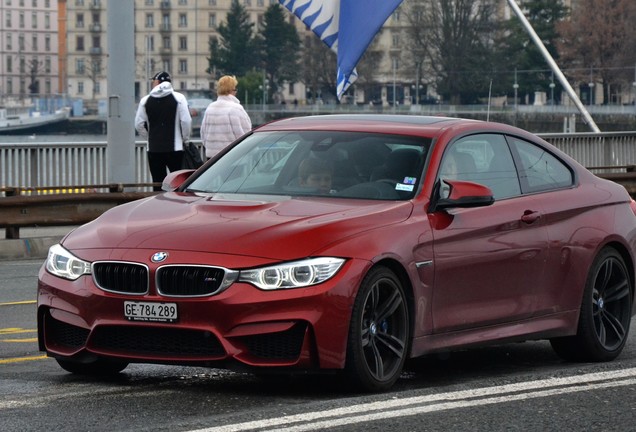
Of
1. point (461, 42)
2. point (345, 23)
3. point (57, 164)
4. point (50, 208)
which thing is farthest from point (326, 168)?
point (461, 42)

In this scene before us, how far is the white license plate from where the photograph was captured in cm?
723

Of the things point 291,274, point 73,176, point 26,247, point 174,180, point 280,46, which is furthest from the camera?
point 280,46

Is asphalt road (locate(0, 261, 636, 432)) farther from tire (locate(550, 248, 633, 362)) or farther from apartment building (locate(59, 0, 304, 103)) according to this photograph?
apartment building (locate(59, 0, 304, 103))

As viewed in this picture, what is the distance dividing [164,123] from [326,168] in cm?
937

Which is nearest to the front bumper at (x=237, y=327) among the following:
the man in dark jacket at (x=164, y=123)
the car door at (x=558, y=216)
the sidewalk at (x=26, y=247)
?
the car door at (x=558, y=216)

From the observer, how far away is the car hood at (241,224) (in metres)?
7.29

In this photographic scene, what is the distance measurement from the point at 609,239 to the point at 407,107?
156197 millimetres

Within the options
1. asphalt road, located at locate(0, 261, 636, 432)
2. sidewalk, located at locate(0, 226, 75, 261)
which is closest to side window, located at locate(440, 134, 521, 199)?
asphalt road, located at locate(0, 261, 636, 432)

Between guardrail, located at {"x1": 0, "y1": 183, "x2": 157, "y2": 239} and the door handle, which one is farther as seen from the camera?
guardrail, located at {"x1": 0, "y1": 183, "x2": 157, "y2": 239}

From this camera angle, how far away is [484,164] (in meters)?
8.84

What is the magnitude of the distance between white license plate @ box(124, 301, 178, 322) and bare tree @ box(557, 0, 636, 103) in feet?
449

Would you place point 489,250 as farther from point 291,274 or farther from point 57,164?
point 57,164

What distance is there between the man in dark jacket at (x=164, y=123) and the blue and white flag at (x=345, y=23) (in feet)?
18.3

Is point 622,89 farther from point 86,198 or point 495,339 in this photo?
point 495,339
